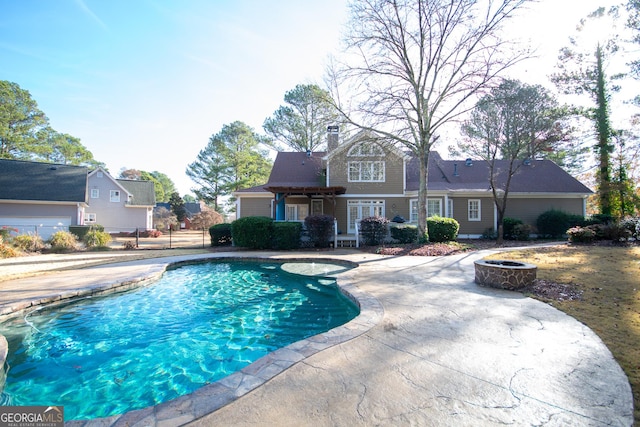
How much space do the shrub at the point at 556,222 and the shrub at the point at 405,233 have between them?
31.8 ft

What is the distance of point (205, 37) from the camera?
35.2 ft

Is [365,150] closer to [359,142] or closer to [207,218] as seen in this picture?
[359,142]

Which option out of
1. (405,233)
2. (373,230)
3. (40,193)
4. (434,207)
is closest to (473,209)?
(434,207)

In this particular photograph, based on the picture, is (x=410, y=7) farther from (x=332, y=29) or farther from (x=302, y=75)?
(x=302, y=75)

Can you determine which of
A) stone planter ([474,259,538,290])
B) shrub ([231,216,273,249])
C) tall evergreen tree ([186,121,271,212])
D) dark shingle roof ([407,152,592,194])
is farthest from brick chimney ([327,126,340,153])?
stone planter ([474,259,538,290])

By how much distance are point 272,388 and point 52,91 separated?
1652cm

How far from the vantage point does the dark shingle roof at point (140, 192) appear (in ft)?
96.5

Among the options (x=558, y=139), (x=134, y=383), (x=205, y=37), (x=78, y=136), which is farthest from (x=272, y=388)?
(x=78, y=136)

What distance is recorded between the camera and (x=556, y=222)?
58.8ft

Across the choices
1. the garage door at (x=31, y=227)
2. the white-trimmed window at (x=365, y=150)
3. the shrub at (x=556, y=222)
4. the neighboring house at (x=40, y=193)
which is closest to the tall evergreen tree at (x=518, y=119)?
the shrub at (x=556, y=222)

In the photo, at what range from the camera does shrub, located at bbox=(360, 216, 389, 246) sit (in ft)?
49.4

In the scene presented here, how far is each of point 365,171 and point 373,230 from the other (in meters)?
5.42

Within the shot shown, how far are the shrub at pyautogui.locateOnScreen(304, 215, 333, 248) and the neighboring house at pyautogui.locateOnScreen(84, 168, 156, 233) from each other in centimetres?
2077

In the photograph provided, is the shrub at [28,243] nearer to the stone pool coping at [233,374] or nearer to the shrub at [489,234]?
the stone pool coping at [233,374]
